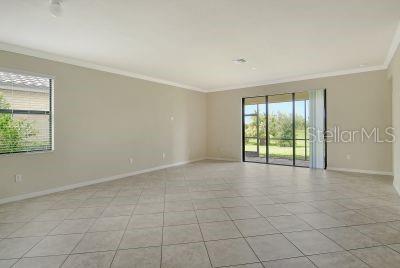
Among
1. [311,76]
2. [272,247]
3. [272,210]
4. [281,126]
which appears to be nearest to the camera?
[272,247]

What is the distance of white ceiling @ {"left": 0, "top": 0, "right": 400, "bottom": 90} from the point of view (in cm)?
274

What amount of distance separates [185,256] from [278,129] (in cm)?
612

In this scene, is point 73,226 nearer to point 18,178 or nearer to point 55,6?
point 18,178

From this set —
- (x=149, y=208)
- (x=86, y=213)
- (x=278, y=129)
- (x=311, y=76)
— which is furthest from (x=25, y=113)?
(x=311, y=76)

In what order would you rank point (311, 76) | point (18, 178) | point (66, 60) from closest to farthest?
point (18, 178) < point (66, 60) < point (311, 76)

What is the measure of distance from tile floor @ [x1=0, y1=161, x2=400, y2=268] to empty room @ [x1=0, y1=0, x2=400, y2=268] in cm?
2

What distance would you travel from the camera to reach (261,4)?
2.67 metres

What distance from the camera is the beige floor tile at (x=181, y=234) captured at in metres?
2.50

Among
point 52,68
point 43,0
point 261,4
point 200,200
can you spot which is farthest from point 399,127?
point 52,68

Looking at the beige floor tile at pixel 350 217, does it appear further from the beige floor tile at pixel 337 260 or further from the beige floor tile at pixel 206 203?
the beige floor tile at pixel 206 203

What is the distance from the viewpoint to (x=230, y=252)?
2246mm

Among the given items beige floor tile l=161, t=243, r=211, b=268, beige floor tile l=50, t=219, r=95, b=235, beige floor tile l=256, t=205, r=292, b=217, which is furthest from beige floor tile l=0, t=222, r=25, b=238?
beige floor tile l=256, t=205, r=292, b=217

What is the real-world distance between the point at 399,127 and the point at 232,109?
490cm

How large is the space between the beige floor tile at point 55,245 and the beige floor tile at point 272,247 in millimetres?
1922
